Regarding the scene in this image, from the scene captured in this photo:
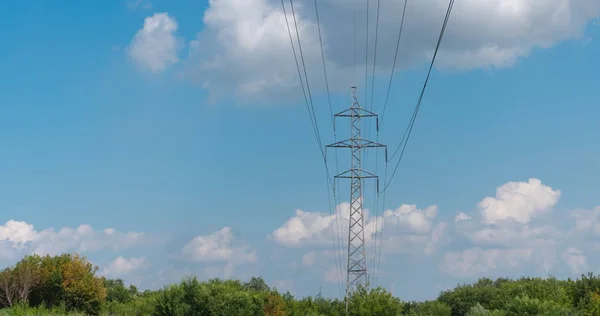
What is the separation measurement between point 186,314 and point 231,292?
19.4 feet

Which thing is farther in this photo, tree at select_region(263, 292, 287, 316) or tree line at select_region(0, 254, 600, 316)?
tree at select_region(263, 292, 287, 316)

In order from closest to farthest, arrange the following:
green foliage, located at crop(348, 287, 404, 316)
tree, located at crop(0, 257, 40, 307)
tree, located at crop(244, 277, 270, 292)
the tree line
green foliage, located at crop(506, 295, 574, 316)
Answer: green foliage, located at crop(506, 295, 574, 316), the tree line, green foliage, located at crop(348, 287, 404, 316), tree, located at crop(0, 257, 40, 307), tree, located at crop(244, 277, 270, 292)

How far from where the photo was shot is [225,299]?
66562 millimetres

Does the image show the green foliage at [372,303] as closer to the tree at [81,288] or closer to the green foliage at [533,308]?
the green foliage at [533,308]

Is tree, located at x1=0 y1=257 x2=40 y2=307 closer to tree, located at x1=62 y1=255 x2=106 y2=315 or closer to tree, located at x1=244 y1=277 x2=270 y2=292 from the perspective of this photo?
tree, located at x1=62 y1=255 x2=106 y2=315

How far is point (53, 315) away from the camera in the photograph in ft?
186

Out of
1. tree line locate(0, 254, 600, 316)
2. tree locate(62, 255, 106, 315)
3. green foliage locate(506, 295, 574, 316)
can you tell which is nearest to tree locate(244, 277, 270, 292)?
tree line locate(0, 254, 600, 316)

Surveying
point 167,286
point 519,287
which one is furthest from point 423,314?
point 167,286

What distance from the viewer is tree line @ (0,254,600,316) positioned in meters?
64.6

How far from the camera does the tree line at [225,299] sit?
64562 mm

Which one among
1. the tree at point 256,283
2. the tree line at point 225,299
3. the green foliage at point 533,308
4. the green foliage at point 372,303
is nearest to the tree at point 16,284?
→ the tree line at point 225,299

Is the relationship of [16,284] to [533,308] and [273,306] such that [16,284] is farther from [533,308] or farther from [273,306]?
[533,308]

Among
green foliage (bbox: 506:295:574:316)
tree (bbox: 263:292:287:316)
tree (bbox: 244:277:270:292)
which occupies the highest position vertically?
tree (bbox: 244:277:270:292)

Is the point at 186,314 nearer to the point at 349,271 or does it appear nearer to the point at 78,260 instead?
the point at 349,271
